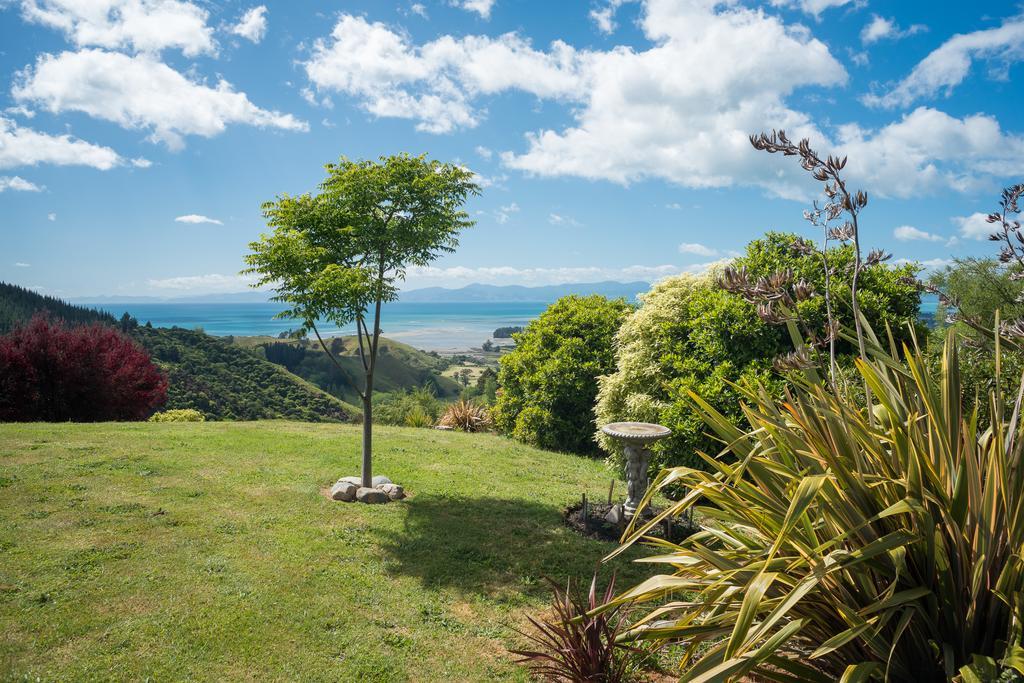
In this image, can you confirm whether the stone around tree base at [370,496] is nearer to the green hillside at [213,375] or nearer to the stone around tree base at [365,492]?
the stone around tree base at [365,492]

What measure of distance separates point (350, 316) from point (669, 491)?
6.25 metres

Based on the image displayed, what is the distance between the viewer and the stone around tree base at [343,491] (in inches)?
334

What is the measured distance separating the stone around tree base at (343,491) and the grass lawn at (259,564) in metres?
0.21

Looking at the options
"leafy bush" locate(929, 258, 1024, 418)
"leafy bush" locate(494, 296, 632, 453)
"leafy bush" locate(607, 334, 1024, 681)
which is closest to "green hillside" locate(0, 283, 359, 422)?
"leafy bush" locate(494, 296, 632, 453)

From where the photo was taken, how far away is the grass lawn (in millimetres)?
4426

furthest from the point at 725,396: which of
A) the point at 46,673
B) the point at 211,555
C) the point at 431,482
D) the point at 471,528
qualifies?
the point at 46,673

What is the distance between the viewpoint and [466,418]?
696 inches

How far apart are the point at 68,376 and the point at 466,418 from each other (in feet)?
37.0

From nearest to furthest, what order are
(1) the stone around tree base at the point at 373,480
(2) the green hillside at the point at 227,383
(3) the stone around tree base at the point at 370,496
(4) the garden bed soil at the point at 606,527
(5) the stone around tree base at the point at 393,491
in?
1. (4) the garden bed soil at the point at 606,527
2. (3) the stone around tree base at the point at 370,496
3. (5) the stone around tree base at the point at 393,491
4. (1) the stone around tree base at the point at 373,480
5. (2) the green hillside at the point at 227,383

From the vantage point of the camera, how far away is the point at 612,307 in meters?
15.3

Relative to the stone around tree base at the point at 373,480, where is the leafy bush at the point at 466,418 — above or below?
below

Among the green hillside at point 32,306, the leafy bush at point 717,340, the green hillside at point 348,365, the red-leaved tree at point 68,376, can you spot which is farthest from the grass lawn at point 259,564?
the green hillside at point 32,306

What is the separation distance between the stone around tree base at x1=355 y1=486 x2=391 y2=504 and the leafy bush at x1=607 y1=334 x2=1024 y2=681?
6241 millimetres

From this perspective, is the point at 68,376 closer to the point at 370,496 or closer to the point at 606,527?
the point at 370,496
